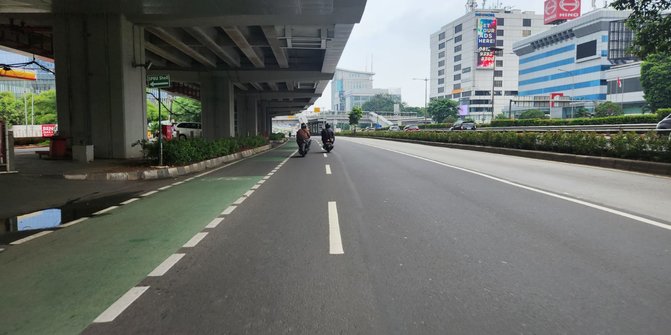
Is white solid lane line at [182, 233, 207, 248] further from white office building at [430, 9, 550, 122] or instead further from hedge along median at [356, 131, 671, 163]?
white office building at [430, 9, 550, 122]

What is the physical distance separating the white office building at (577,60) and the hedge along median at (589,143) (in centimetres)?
5804

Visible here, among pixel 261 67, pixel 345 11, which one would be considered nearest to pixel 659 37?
pixel 345 11

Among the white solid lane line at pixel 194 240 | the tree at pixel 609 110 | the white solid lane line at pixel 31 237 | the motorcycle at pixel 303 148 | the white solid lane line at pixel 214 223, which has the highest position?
the tree at pixel 609 110

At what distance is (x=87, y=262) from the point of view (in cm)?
495

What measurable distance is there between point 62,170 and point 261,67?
21.3 metres

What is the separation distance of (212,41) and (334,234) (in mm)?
21384

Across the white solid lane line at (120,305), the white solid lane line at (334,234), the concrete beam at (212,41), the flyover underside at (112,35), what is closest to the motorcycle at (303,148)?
the flyover underside at (112,35)

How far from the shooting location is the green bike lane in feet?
11.5

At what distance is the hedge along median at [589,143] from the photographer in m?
13.8

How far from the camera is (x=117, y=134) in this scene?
1789 cm

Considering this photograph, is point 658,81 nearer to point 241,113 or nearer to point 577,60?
point 577,60

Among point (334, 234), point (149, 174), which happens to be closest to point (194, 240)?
point (334, 234)

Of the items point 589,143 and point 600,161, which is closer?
point 600,161

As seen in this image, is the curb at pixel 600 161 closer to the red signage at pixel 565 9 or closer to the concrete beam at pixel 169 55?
the concrete beam at pixel 169 55
